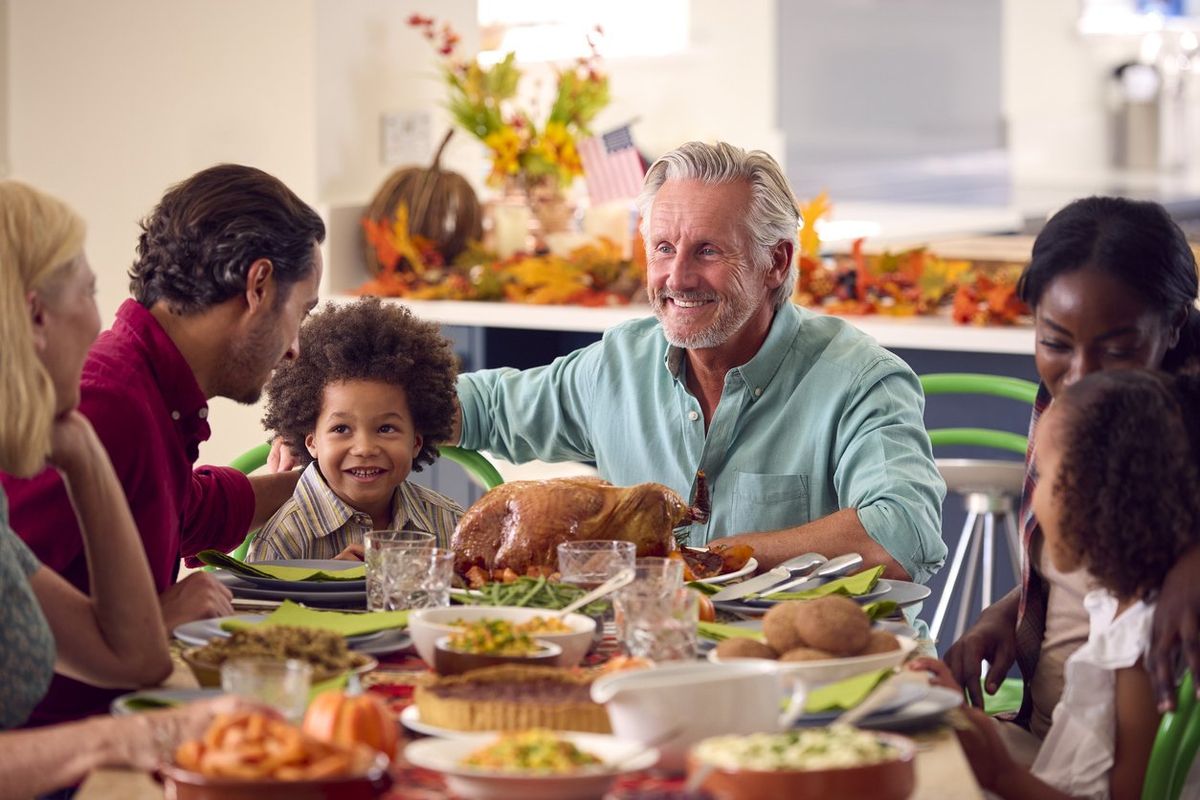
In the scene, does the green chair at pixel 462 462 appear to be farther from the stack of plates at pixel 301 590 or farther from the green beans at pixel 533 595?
the green beans at pixel 533 595

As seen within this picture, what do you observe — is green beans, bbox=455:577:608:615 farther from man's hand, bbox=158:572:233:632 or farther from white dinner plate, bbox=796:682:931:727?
white dinner plate, bbox=796:682:931:727

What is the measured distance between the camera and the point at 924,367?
4176mm

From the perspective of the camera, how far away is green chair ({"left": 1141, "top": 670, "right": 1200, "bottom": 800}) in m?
1.66

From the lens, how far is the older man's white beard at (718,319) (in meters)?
2.58

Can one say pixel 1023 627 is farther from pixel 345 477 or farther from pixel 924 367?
pixel 924 367

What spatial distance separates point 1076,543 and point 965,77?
6.18 metres

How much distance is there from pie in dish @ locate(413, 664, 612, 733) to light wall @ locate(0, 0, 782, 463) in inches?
145

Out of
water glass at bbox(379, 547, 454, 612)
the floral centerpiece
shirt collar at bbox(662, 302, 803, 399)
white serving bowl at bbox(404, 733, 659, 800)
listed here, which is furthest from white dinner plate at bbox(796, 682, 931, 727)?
the floral centerpiece

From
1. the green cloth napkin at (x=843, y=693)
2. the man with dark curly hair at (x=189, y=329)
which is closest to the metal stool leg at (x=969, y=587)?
the man with dark curly hair at (x=189, y=329)

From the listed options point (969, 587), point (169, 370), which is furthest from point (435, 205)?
point (169, 370)

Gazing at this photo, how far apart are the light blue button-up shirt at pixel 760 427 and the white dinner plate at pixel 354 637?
2.62 ft

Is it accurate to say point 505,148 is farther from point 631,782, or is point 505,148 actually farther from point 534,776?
point 534,776

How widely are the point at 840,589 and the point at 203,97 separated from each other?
3659 millimetres

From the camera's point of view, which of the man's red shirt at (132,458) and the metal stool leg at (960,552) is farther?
the metal stool leg at (960,552)
